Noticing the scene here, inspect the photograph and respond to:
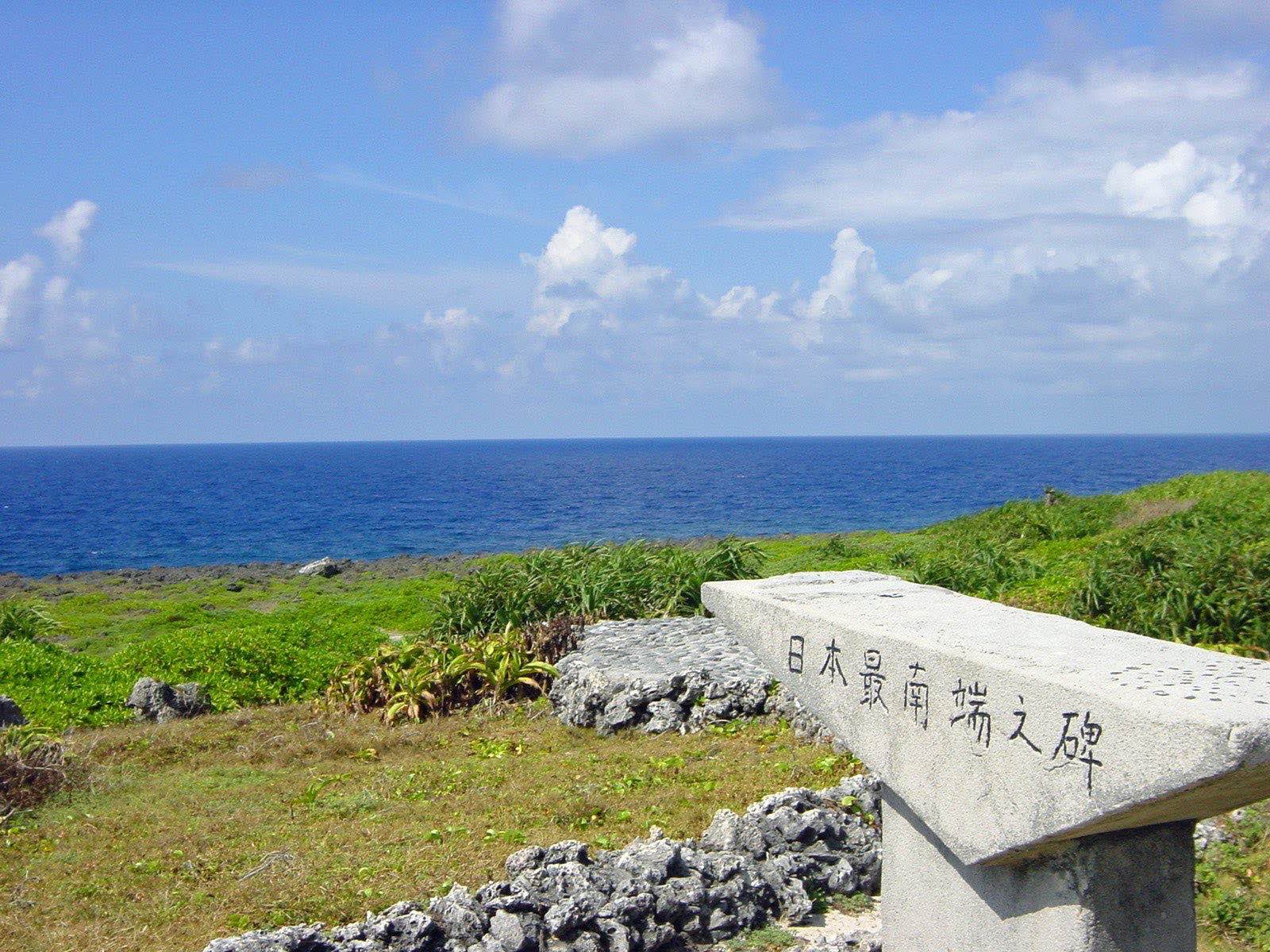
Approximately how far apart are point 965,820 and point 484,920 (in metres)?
2.48

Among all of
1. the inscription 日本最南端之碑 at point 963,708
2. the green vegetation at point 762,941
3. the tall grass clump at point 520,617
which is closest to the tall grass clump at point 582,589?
the tall grass clump at point 520,617

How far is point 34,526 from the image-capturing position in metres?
60.5

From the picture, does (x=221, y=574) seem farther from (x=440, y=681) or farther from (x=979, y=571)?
(x=979, y=571)

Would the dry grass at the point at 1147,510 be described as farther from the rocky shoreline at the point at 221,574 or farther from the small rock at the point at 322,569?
the small rock at the point at 322,569

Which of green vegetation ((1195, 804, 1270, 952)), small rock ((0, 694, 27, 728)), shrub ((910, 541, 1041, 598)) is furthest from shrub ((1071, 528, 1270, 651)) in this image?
small rock ((0, 694, 27, 728))

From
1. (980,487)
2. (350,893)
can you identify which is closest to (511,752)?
(350,893)

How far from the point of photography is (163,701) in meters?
11.9

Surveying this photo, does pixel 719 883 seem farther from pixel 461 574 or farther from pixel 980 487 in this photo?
pixel 980 487

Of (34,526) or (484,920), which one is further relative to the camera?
(34,526)

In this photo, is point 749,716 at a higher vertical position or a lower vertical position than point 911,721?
lower

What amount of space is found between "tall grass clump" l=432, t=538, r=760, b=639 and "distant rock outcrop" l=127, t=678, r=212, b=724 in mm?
2933

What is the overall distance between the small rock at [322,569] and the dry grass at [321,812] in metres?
→ 24.9

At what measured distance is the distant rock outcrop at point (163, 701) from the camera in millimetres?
11828

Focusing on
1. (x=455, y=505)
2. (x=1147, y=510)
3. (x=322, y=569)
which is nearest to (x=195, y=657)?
(x=1147, y=510)
